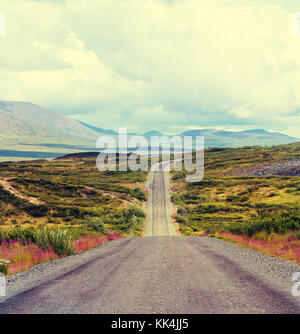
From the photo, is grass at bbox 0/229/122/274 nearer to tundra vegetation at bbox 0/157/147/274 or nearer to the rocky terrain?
tundra vegetation at bbox 0/157/147/274

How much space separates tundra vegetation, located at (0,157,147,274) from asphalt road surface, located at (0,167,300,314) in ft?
8.20

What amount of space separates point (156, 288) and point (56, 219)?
4453cm

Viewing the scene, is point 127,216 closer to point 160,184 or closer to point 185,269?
point 185,269

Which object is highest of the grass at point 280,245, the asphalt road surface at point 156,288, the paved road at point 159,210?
the asphalt road surface at point 156,288

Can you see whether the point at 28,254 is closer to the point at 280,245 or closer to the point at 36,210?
the point at 280,245

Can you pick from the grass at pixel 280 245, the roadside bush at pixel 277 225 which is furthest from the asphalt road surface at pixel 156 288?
the roadside bush at pixel 277 225

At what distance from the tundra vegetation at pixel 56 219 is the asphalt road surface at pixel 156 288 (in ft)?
8.20

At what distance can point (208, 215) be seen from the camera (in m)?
57.2

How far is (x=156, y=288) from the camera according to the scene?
6.79 meters

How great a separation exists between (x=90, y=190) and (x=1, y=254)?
6510 centimetres

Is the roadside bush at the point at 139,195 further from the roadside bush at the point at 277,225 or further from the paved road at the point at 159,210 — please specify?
the roadside bush at the point at 277,225

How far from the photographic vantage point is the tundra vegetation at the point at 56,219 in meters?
13.2
